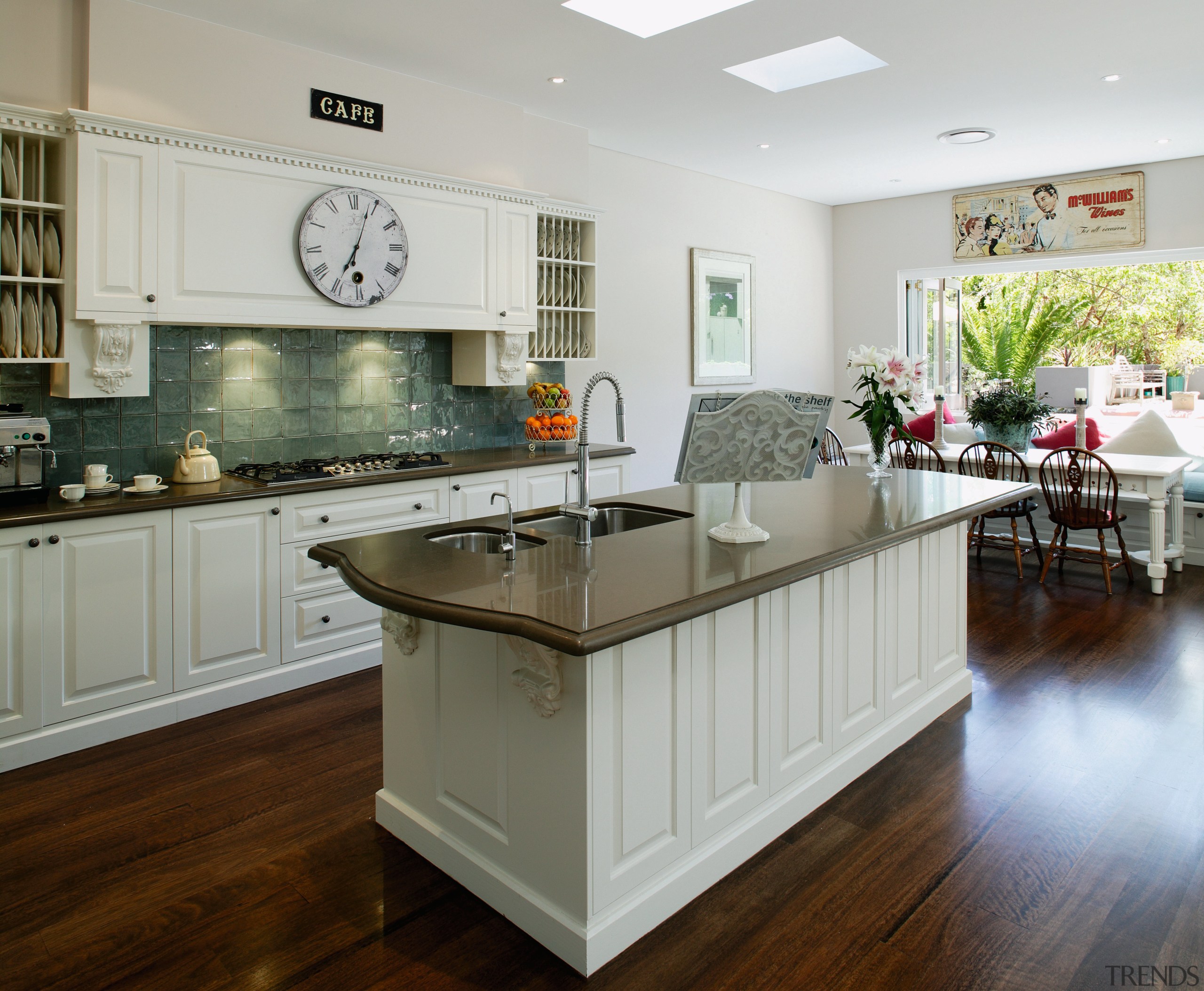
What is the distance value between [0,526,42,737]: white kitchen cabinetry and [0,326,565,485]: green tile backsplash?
57 cm

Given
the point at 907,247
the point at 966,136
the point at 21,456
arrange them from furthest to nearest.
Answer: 1. the point at 907,247
2. the point at 966,136
3. the point at 21,456

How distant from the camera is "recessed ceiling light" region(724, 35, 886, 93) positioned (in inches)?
A: 167

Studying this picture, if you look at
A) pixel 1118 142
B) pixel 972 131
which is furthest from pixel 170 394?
pixel 1118 142

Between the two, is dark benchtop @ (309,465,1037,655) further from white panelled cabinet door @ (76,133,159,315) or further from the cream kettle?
white panelled cabinet door @ (76,133,159,315)

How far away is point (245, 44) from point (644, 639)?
3173 mm

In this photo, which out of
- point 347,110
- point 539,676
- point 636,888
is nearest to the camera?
point 539,676

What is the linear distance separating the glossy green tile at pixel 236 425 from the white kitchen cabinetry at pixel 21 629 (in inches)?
42.9

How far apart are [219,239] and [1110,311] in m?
10.7

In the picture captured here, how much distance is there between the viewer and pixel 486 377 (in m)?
4.73

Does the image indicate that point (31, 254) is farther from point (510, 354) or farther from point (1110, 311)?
point (1110, 311)

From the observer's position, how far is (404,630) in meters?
2.41

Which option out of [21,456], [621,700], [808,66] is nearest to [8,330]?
[21,456]

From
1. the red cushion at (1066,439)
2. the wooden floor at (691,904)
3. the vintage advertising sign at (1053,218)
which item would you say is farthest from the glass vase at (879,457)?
the vintage advertising sign at (1053,218)

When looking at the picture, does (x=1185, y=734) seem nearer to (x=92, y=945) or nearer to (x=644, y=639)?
(x=644, y=639)
